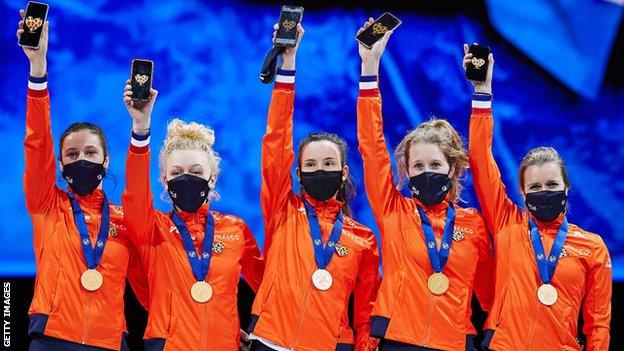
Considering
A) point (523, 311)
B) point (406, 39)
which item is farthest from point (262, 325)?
point (406, 39)

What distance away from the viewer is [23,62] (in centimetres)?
592

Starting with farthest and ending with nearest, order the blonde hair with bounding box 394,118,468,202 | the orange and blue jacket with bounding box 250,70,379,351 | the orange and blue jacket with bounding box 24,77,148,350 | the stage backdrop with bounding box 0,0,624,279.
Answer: the stage backdrop with bounding box 0,0,624,279 → the blonde hair with bounding box 394,118,468,202 → the orange and blue jacket with bounding box 250,70,379,351 → the orange and blue jacket with bounding box 24,77,148,350

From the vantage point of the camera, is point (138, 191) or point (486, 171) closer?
point (138, 191)

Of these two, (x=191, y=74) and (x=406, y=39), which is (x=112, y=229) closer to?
(x=191, y=74)

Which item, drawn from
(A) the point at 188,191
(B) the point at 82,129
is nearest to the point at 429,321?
(A) the point at 188,191

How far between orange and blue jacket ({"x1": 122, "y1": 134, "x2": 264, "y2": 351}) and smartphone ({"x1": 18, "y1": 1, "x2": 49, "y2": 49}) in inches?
25.0

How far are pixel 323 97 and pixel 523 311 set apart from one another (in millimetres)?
1983

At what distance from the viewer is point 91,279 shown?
469 cm

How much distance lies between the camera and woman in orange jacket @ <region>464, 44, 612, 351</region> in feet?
15.7

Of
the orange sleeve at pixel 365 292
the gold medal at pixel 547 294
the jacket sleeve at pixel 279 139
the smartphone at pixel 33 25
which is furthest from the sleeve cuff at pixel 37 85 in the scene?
the gold medal at pixel 547 294

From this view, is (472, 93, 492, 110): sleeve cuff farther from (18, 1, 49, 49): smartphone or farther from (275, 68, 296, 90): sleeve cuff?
(18, 1, 49, 49): smartphone

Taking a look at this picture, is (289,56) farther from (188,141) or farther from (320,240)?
(320,240)

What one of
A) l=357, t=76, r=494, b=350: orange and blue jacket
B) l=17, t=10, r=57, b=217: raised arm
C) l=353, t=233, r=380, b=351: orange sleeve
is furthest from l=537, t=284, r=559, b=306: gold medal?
l=17, t=10, r=57, b=217: raised arm

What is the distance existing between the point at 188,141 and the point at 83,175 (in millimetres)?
543
